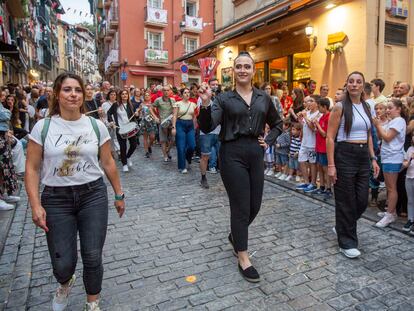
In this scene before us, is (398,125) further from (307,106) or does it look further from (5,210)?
(5,210)

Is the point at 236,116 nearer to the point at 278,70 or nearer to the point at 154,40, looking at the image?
the point at 278,70

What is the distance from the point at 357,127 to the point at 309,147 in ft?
8.57

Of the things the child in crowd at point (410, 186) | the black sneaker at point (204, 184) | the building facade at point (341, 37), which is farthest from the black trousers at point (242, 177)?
the building facade at point (341, 37)

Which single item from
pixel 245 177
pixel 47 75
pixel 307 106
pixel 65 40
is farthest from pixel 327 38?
pixel 65 40

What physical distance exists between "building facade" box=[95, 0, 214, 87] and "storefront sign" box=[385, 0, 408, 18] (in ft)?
67.9

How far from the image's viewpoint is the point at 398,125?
190 inches

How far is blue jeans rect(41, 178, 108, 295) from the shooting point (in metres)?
2.66

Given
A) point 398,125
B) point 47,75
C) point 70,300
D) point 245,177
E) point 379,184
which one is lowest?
point 70,300

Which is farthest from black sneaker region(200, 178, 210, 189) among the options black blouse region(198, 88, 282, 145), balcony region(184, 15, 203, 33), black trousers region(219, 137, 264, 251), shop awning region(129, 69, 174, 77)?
balcony region(184, 15, 203, 33)

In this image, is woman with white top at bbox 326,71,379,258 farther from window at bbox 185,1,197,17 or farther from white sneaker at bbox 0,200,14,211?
window at bbox 185,1,197,17

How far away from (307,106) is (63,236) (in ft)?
17.3

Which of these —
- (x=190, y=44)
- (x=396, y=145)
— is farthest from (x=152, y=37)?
(x=396, y=145)

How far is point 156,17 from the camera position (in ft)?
97.5

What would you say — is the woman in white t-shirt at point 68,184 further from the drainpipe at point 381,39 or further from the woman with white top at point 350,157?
the drainpipe at point 381,39
